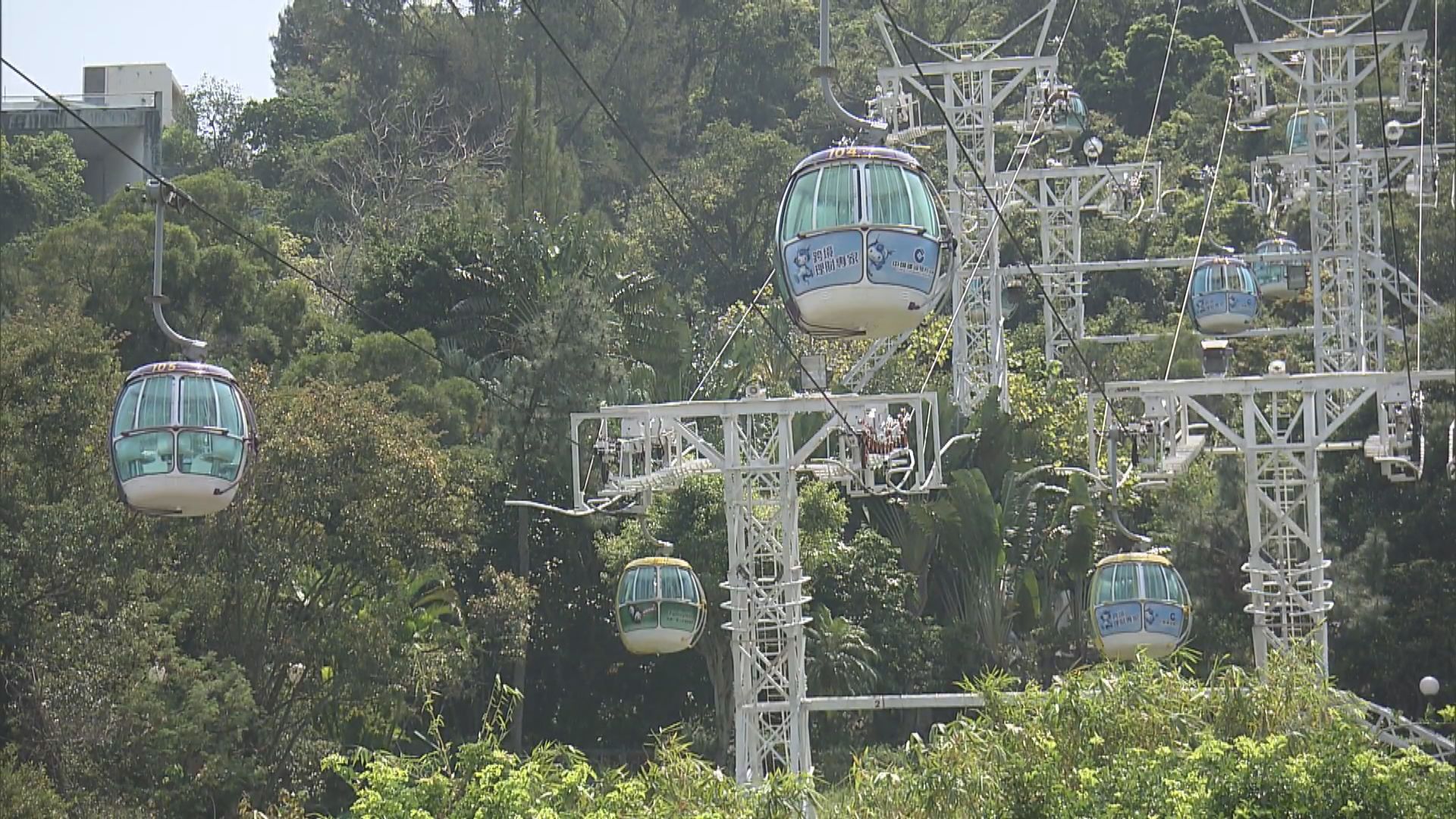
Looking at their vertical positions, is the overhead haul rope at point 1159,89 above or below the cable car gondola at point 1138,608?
above

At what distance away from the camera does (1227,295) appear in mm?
29203

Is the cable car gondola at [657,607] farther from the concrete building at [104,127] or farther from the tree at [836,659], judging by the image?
the concrete building at [104,127]

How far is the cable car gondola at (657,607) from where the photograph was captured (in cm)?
2203

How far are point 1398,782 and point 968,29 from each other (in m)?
46.0

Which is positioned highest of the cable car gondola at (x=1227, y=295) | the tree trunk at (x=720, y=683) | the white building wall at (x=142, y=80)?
the white building wall at (x=142, y=80)

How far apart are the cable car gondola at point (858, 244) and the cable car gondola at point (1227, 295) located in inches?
631

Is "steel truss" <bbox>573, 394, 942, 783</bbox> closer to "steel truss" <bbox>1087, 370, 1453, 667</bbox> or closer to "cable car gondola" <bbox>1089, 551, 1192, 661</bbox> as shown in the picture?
"steel truss" <bbox>1087, 370, 1453, 667</bbox>

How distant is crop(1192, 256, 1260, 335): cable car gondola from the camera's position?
2922 centimetres

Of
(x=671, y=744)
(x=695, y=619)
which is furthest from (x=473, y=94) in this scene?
(x=671, y=744)

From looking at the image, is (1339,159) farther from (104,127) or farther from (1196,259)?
(104,127)

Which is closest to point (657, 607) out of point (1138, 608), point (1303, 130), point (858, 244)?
point (1138, 608)

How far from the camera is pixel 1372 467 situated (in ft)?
104

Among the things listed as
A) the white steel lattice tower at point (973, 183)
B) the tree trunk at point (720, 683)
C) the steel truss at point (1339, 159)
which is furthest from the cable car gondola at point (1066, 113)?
the tree trunk at point (720, 683)

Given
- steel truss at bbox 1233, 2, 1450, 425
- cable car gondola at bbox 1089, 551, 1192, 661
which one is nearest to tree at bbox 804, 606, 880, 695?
steel truss at bbox 1233, 2, 1450, 425
